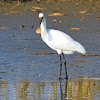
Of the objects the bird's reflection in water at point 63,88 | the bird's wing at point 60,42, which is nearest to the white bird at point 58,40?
the bird's wing at point 60,42

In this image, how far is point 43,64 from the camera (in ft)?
29.2

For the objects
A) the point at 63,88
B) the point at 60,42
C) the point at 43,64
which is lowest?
the point at 63,88

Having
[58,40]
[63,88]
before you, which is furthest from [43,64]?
[63,88]

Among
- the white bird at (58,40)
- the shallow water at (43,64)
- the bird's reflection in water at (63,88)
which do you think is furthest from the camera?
the white bird at (58,40)

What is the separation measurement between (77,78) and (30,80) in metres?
0.79

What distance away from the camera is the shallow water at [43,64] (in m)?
6.68

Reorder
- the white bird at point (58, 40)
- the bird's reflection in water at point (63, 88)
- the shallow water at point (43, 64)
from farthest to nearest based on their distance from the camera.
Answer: the white bird at point (58, 40) → the shallow water at point (43, 64) → the bird's reflection in water at point (63, 88)

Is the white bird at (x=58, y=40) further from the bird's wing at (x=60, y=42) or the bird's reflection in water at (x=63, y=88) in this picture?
the bird's reflection in water at (x=63, y=88)

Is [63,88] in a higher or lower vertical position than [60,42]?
lower

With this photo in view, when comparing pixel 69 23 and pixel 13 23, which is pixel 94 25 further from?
pixel 13 23

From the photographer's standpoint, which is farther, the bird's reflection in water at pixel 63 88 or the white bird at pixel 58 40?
the white bird at pixel 58 40

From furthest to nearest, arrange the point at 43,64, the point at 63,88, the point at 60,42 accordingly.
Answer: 1. the point at 43,64
2. the point at 60,42
3. the point at 63,88

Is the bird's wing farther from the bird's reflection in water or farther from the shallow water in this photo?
the bird's reflection in water

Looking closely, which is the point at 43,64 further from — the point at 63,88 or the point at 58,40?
the point at 63,88
